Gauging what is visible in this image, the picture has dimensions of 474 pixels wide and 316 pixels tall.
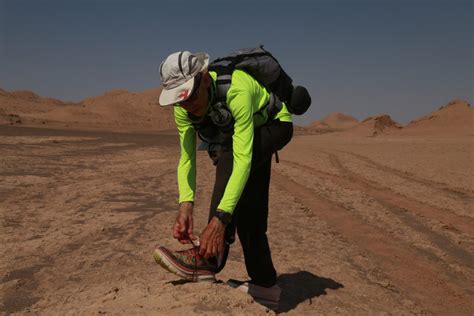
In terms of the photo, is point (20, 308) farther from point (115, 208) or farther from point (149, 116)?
point (149, 116)

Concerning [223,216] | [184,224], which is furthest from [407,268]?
[223,216]

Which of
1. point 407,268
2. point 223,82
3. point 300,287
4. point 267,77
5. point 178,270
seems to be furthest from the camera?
point 407,268

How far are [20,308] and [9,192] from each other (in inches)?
187

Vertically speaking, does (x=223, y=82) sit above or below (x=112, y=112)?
below

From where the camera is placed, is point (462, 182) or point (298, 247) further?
point (462, 182)

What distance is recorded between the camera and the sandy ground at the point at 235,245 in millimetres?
3709

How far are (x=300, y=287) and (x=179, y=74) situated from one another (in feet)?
7.99

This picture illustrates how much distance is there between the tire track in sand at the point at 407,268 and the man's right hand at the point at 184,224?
235 centimetres

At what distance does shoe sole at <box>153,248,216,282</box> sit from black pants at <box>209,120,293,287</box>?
0.69ft

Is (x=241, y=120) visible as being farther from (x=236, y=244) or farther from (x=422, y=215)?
(x=422, y=215)

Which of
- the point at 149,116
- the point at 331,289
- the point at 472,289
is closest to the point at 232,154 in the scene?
the point at 331,289

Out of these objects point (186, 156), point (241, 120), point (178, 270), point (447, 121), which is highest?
point (447, 121)

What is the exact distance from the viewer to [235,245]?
5598mm

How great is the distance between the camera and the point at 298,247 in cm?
558
